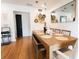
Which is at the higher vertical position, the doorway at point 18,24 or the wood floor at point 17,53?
the doorway at point 18,24

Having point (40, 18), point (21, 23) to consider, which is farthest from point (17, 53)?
point (21, 23)

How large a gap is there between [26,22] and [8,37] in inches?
111

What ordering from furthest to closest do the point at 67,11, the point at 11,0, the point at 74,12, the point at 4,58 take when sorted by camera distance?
the point at 11,0, the point at 4,58, the point at 67,11, the point at 74,12

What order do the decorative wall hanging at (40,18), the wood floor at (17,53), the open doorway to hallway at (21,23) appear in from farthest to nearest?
the open doorway to hallway at (21,23), the decorative wall hanging at (40,18), the wood floor at (17,53)

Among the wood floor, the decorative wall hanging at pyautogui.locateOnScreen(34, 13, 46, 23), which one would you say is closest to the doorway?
the decorative wall hanging at pyautogui.locateOnScreen(34, 13, 46, 23)

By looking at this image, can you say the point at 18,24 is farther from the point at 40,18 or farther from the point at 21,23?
the point at 40,18

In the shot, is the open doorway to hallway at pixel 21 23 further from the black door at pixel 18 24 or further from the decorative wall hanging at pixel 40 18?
the decorative wall hanging at pixel 40 18

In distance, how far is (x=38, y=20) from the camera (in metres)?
6.80

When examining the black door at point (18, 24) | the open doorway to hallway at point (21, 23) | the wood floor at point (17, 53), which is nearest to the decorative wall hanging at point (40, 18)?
the open doorway to hallway at point (21, 23)

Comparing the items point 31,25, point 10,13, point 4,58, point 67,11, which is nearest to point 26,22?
point 31,25

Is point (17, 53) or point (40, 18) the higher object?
point (40, 18)

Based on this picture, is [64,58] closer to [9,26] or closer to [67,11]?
[67,11]

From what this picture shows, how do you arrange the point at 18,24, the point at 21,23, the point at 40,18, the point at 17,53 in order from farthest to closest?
the point at 21,23
the point at 18,24
the point at 40,18
the point at 17,53

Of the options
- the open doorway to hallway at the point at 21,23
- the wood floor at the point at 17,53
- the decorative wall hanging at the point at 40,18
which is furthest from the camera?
the open doorway to hallway at the point at 21,23
